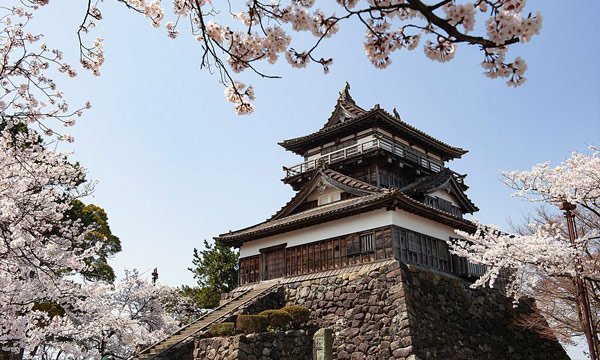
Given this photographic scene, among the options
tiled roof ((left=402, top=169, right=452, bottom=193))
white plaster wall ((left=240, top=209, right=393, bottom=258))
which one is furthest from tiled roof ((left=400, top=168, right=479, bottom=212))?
white plaster wall ((left=240, top=209, right=393, bottom=258))

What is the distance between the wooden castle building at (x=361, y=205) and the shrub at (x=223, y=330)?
5029 millimetres

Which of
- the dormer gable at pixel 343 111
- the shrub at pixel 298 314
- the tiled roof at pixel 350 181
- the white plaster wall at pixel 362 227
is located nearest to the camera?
the shrub at pixel 298 314

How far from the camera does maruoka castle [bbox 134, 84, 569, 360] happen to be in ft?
54.0

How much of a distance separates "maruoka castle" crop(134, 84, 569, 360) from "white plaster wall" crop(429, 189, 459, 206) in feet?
0.18

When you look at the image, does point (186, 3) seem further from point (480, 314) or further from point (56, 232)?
point (480, 314)

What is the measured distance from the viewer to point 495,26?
4.07 m

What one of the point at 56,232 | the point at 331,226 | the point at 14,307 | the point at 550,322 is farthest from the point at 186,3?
the point at 550,322

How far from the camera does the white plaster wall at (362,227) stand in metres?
18.7

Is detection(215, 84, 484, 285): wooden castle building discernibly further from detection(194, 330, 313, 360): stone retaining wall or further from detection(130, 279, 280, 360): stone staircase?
detection(194, 330, 313, 360): stone retaining wall

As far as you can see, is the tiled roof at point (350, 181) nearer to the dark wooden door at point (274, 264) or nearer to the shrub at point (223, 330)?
the dark wooden door at point (274, 264)

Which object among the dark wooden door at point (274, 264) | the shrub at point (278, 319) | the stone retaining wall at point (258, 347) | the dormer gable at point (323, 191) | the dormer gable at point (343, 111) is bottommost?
the stone retaining wall at point (258, 347)

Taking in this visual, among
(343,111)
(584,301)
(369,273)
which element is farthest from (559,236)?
(343,111)

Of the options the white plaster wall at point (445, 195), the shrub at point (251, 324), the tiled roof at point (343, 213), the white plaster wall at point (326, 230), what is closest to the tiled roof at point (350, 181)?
the tiled roof at point (343, 213)

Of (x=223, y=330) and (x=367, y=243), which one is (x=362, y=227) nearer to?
(x=367, y=243)
